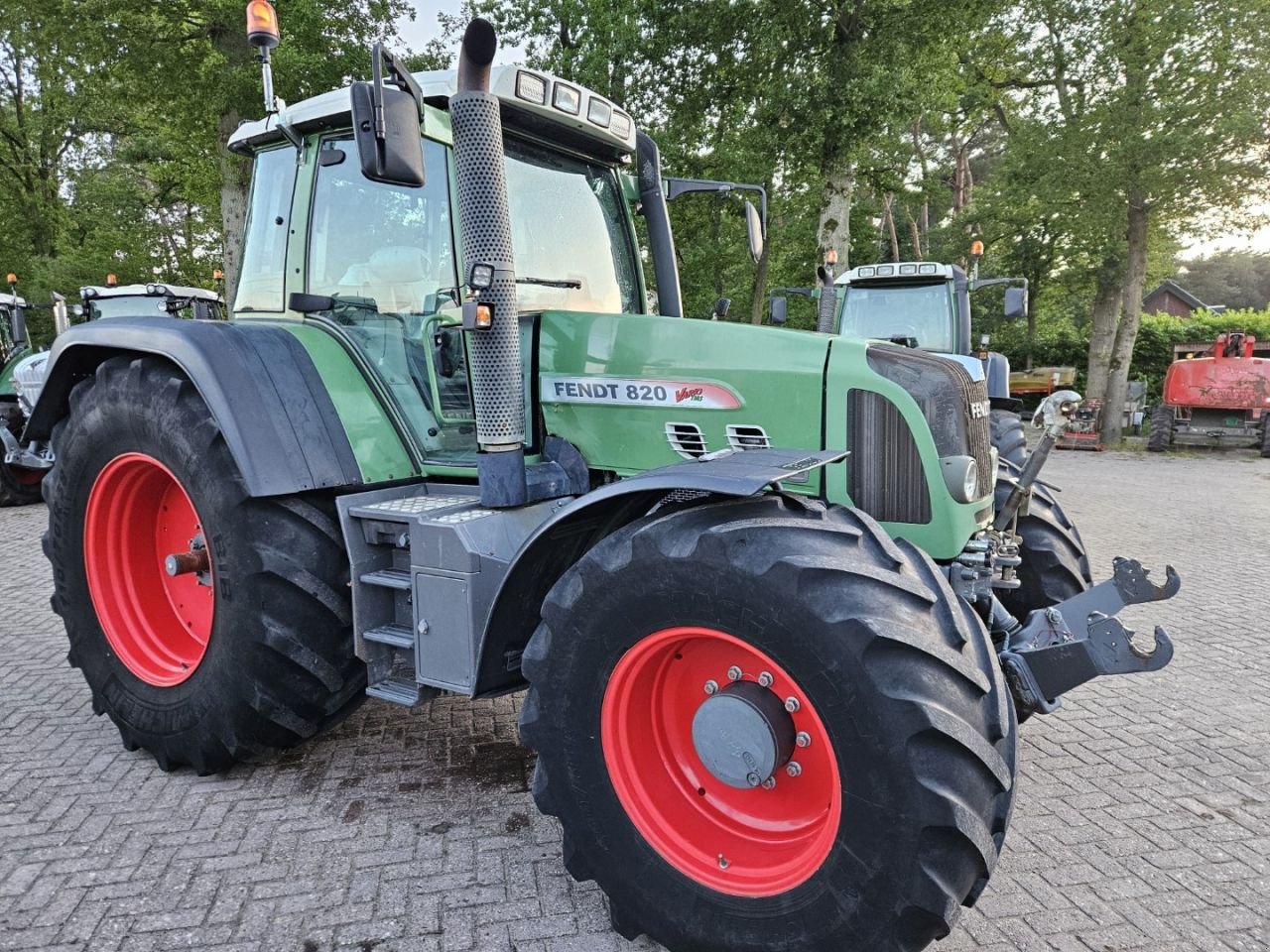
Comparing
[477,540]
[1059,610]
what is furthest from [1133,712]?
[477,540]

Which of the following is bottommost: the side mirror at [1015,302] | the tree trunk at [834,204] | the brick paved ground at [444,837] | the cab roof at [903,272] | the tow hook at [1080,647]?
the brick paved ground at [444,837]

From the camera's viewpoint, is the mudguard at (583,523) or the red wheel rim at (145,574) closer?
the mudguard at (583,523)

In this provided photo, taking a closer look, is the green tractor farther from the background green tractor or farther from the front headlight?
the background green tractor

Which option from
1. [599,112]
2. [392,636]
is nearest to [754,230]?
[599,112]

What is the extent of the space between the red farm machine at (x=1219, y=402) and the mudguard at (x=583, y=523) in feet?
49.3

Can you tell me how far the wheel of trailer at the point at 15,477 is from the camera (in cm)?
939

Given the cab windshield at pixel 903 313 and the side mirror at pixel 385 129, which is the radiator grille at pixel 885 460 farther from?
the cab windshield at pixel 903 313

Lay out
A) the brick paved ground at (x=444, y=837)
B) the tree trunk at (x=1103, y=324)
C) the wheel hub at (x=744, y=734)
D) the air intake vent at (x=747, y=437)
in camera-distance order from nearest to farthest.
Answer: the wheel hub at (x=744, y=734), the brick paved ground at (x=444, y=837), the air intake vent at (x=747, y=437), the tree trunk at (x=1103, y=324)

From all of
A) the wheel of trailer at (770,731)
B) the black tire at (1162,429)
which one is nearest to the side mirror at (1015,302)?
the black tire at (1162,429)

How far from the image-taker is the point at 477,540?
2.65 metres

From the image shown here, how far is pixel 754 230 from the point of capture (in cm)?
356

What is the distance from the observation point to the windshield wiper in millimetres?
3029

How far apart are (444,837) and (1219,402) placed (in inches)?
624

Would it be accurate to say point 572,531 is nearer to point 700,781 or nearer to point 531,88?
point 700,781
